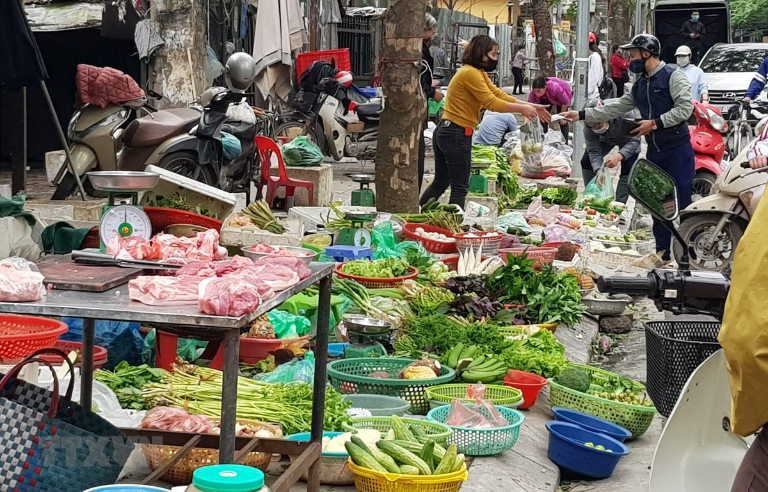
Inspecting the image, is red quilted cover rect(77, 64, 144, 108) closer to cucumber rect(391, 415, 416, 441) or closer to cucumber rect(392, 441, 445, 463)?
cucumber rect(391, 415, 416, 441)

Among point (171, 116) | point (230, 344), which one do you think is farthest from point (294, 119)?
point (230, 344)

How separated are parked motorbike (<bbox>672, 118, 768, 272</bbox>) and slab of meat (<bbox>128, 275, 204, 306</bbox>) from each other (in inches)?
273

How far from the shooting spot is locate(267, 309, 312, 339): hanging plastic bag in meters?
6.48

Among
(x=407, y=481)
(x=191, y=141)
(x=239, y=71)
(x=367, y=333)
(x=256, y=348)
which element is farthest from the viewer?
(x=239, y=71)

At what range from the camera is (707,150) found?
1335cm

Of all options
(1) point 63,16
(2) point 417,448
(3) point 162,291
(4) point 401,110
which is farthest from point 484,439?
(1) point 63,16

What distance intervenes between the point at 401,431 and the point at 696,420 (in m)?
1.82

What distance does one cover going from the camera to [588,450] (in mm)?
5371

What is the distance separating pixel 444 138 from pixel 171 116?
9.38 feet

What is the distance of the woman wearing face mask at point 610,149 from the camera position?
13.4 metres

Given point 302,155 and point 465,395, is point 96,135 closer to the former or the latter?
point 302,155

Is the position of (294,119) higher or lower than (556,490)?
higher

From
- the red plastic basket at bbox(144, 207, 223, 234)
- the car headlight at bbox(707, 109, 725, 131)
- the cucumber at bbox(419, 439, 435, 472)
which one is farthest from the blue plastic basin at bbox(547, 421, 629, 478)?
the car headlight at bbox(707, 109, 725, 131)

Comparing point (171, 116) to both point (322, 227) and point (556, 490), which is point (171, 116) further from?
point (556, 490)
